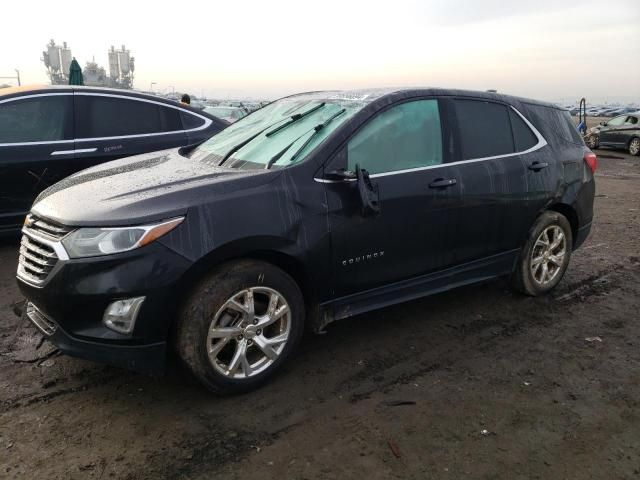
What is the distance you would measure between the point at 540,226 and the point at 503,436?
2183 millimetres

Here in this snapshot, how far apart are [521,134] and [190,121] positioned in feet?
12.6

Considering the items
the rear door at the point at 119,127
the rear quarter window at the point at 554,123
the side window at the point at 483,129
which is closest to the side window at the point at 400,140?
the side window at the point at 483,129

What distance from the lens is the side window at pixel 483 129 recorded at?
394 centimetres

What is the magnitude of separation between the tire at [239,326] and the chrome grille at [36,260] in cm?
71

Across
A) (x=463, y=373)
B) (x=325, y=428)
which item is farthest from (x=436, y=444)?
(x=463, y=373)

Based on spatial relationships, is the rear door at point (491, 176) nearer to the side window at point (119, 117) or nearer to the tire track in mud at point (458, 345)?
the tire track in mud at point (458, 345)

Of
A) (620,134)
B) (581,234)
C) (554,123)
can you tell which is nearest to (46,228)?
(554,123)

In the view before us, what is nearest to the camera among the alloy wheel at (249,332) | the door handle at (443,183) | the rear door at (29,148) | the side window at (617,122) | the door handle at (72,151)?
the alloy wheel at (249,332)

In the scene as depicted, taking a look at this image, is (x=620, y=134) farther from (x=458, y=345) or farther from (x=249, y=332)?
(x=249, y=332)

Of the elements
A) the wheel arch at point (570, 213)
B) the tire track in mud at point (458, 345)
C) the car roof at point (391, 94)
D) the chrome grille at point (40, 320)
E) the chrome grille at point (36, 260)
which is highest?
the car roof at point (391, 94)

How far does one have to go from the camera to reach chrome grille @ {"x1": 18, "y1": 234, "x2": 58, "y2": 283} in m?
2.73

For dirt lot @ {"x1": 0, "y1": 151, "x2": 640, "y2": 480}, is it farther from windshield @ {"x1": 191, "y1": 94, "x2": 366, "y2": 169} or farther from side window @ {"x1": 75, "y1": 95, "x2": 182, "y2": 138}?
side window @ {"x1": 75, "y1": 95, "x2": 182, "y2": 138}

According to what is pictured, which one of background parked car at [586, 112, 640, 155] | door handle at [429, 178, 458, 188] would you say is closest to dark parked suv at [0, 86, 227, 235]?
door handle at [429, 178, 458, 188]

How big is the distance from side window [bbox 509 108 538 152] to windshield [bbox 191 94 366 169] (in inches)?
58.5
